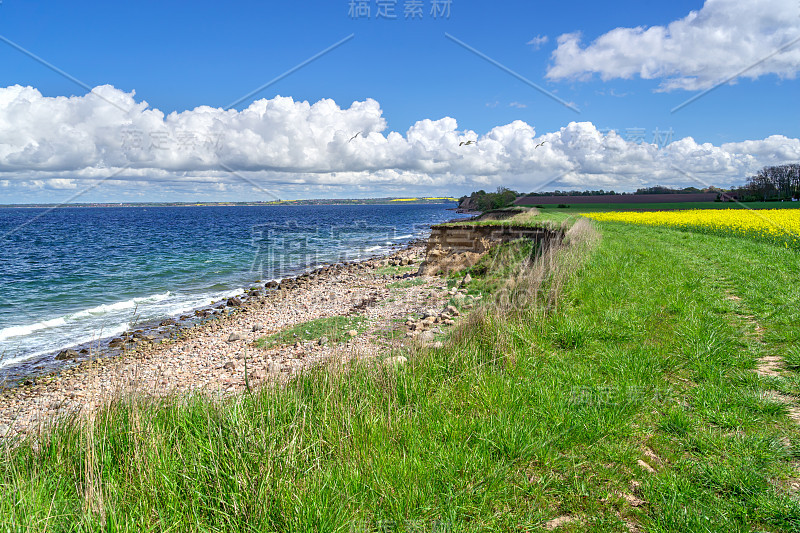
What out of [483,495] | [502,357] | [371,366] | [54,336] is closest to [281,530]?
[483,495]

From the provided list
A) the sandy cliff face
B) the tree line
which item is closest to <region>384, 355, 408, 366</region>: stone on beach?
the sandy cliff face

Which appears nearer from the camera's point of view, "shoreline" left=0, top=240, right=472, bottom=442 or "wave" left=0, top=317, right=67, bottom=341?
"shoreline" left=0, top=240, right=472, bottom=442

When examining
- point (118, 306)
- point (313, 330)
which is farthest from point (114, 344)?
point (118, 306)

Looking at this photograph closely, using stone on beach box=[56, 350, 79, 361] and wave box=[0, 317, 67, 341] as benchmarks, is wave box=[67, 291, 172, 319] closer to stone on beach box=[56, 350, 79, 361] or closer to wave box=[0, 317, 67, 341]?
wave box=[0, 317, 67, 341]

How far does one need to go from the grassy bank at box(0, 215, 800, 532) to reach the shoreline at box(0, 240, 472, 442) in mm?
783

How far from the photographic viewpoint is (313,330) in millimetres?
13961

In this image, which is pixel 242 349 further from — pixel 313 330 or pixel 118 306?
pixel 118 306

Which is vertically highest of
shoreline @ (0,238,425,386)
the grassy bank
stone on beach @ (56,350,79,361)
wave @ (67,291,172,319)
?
the grassy bank

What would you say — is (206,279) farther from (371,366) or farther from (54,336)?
(371,366)

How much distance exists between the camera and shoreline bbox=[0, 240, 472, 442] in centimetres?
613

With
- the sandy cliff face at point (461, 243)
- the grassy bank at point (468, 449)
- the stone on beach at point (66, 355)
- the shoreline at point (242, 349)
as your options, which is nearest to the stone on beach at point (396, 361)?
the grassy bank at point (468, 449)

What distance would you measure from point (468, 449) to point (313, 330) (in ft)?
35.3

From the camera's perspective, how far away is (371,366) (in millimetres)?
5617

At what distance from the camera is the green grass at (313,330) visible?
42.5 feet
